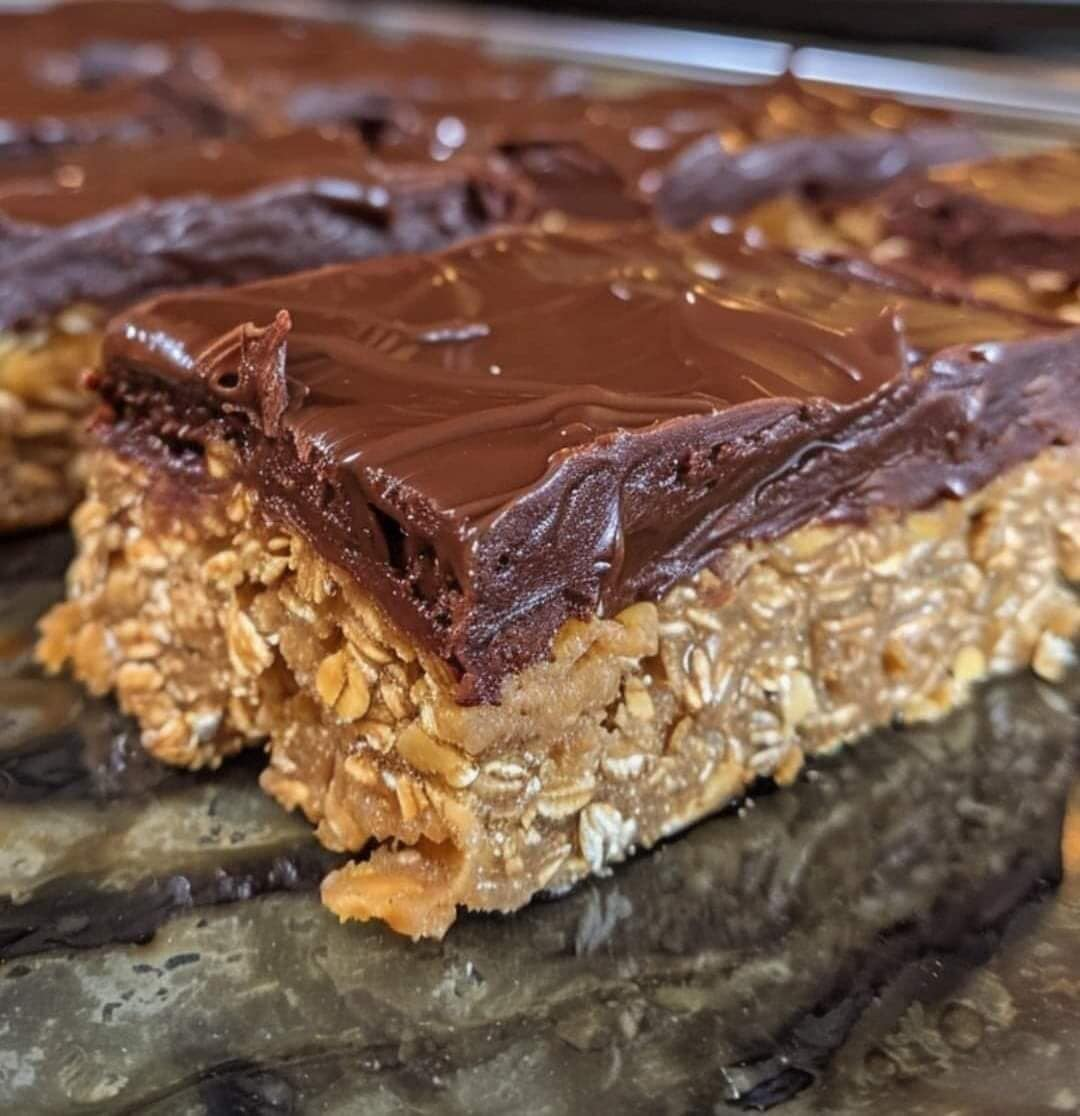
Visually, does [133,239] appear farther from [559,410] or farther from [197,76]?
[197,76]

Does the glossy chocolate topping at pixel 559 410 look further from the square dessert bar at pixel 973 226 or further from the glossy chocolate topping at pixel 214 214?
the glossy chocolate topping at pixel 214 214

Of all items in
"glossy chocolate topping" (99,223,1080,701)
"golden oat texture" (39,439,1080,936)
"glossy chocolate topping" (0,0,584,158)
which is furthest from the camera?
"glossy chocolate topping" (0,0,584,158)

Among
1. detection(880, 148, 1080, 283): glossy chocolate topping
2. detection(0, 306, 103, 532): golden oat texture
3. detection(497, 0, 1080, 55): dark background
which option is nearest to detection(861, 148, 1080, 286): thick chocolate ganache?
detection(880, 148, 1080, 283): glossy chocolate topping

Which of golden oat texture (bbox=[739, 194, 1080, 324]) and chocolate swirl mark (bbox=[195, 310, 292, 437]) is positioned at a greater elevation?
chocolate swirl mark (bbox=[195, 310, 292, 437])

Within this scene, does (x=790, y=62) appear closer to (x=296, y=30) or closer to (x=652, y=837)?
(x=296, y=30)

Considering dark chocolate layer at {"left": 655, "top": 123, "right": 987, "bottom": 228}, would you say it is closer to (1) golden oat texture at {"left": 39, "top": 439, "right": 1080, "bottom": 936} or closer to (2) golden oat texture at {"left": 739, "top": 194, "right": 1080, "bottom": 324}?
(2) golden oat texture at {"left": 739, "top": 194, "right": 1080, "bottom": 324}

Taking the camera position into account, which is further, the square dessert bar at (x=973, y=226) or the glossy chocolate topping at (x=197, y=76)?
the glossy chocolate topping at (x=197, y=76)

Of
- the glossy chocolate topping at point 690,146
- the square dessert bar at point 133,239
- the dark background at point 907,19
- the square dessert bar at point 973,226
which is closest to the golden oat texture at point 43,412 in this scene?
the square dessert bar at point 133,239
